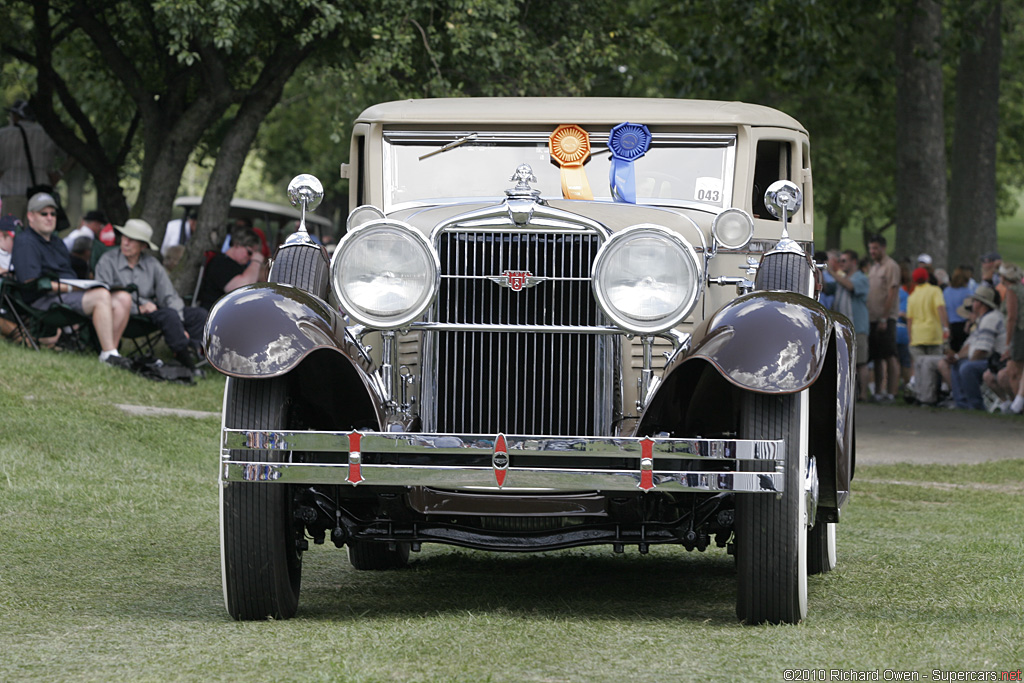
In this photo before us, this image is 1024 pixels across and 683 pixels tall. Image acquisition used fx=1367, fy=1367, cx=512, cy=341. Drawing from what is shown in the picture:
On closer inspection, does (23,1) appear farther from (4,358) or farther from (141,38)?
(4,358)

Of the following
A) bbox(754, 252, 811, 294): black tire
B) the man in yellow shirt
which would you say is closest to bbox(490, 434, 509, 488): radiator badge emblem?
bbox(754, 252, 811, 294): black tire

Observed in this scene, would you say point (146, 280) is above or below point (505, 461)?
above

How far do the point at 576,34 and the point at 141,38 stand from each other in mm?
5387

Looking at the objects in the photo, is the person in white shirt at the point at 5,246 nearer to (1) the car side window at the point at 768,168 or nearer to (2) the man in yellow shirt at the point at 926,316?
(1) the car side window at the point at 768,168

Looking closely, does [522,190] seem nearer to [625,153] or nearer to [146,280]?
[625,153]

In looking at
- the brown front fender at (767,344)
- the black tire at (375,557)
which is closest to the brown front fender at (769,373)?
the brown front fender at (767,344)

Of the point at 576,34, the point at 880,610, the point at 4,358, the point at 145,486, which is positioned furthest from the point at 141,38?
the point at 880,610

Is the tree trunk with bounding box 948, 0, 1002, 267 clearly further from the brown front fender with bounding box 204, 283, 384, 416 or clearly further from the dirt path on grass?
the brown front fender with bounding box 204, 283, 384, 416

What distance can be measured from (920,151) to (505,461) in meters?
16.5

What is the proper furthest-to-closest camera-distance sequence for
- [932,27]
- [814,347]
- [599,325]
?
[932,27] < [599,325] < [814,347]

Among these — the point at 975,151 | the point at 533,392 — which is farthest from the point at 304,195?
the point at 975,151

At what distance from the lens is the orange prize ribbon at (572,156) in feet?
18.7

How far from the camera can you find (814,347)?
443cm

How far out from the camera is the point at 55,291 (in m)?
12.0
